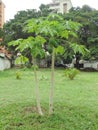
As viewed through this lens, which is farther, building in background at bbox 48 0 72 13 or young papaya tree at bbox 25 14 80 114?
building in background at bbox 48 0 72 13

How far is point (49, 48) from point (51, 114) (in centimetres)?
137

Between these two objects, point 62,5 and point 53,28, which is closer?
point 53,28

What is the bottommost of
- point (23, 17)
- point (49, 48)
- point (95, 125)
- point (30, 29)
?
point (95, 125)

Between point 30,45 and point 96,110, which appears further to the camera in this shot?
point 96,110

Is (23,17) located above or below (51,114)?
above

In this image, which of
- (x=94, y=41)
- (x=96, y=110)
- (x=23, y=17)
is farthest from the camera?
(x=23, y=17)

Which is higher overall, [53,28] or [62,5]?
[62,5]

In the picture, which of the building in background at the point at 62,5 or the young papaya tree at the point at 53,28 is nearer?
the young papaya tree at the point at 53,28

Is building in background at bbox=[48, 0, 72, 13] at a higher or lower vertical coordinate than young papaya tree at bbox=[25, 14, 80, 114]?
higher

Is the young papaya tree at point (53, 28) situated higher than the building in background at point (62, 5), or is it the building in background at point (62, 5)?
the building in background at point (62, 5)

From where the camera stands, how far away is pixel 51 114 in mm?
5402

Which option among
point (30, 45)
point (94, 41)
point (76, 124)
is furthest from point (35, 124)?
point (94, 41)

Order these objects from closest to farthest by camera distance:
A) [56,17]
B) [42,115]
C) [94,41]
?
[56,17], [42,115], [94,41]

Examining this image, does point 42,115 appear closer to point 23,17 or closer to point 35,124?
point 35,124
